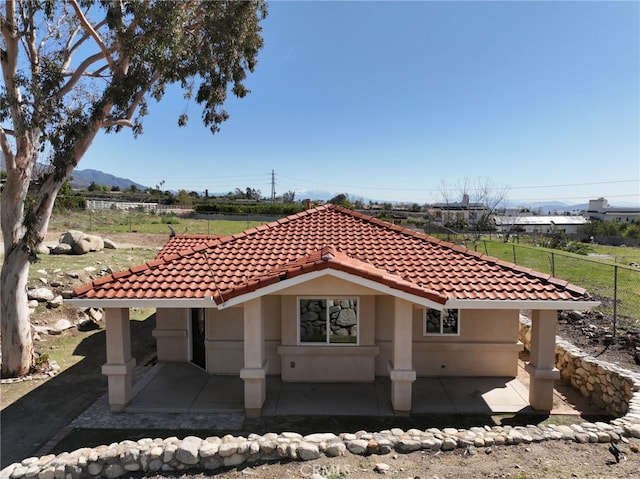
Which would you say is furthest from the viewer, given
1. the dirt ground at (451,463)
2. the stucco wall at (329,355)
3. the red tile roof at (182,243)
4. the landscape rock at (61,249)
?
the landscape rock at (61,249)

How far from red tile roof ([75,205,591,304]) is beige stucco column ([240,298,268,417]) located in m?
0.68

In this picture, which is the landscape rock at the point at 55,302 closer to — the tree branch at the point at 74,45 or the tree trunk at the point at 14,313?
the tree trunk at the point at 14,313

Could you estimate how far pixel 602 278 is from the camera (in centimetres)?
1828

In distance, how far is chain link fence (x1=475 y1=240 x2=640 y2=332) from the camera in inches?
494

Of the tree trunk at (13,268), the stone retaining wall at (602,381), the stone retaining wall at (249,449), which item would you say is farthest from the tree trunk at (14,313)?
the stone retaining wall at (602,381)

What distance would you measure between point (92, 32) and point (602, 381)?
53.8ft

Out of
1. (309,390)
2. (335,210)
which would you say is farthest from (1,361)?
(335,210)

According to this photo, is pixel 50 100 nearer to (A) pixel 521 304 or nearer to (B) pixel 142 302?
(B) pixel 142 302

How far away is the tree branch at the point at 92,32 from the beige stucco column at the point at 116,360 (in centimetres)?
765

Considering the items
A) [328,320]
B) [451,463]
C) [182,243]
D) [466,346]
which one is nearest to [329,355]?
[328,320]

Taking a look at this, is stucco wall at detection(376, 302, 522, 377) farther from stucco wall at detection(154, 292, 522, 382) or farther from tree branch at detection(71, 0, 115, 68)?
tree branch at detection(71, 0, 115, 68)

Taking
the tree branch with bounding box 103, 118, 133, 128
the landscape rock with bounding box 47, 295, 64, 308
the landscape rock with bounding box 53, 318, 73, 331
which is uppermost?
the tree branch with bounding box 103, 118, 133, 128

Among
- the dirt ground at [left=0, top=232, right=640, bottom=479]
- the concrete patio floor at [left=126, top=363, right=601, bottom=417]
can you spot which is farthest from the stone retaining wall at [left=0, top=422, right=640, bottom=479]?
the concrete patio floor at [left=126, top=363, right=601, bottom=417]

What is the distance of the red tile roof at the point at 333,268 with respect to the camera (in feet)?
26.9
